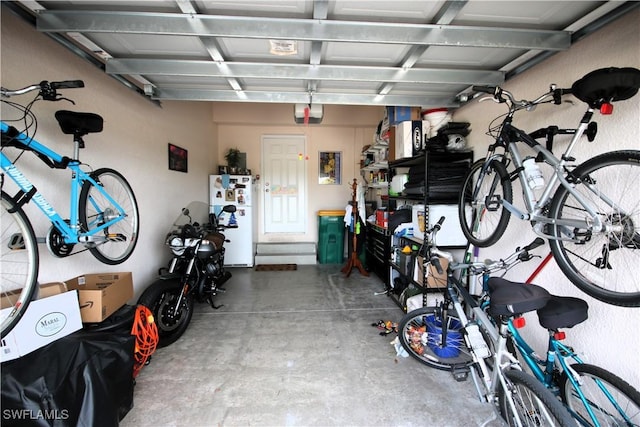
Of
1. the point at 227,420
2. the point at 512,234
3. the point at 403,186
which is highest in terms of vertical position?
the point at 403,186

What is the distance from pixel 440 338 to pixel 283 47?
228 cm

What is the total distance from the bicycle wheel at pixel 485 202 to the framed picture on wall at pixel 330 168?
10.4 ft

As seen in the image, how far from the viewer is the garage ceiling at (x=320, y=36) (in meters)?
1.34

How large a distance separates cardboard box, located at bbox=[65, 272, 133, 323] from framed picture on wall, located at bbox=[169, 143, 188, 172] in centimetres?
167

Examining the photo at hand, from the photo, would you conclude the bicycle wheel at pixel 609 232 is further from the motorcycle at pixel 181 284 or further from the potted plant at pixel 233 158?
the potted plant at pixel 233 158

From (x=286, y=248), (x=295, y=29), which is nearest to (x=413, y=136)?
(x=295, y=29)

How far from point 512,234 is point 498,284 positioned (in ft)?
2.62

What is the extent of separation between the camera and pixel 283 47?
1668 mm

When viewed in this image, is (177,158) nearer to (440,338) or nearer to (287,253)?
(287,253)

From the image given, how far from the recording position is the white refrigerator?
4457 millimetres

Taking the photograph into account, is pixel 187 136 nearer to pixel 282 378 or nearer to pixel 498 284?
pixel 282 378

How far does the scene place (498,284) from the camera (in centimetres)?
139

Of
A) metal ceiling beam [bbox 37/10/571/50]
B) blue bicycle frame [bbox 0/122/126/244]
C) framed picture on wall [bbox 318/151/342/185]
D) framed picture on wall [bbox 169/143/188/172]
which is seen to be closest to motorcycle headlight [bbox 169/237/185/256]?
blue bicycle frame [bbox 0/122/126/244]

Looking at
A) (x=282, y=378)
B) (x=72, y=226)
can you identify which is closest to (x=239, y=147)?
(x=72, y=226)
